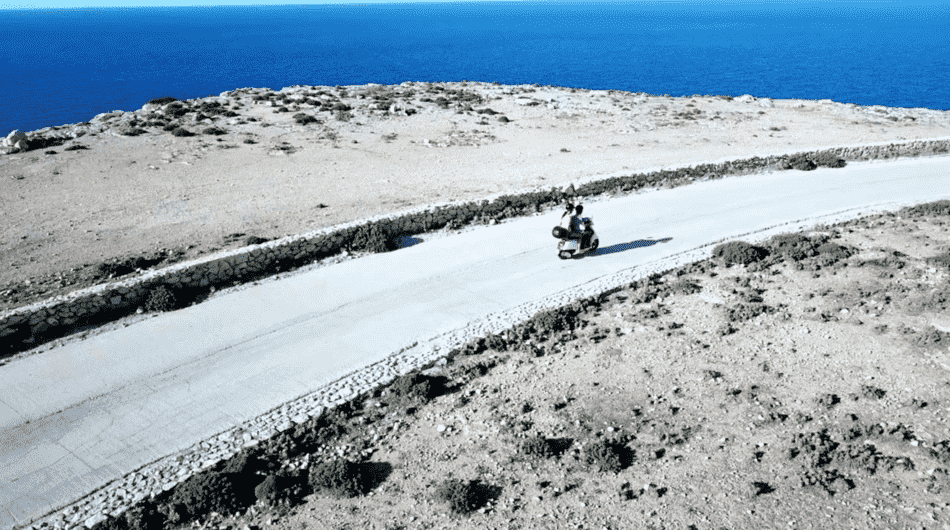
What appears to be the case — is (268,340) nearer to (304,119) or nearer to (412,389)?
(412,389)

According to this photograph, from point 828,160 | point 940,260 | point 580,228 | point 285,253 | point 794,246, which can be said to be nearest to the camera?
point 940,260

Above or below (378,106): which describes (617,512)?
below

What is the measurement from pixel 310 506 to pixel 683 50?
156 meters

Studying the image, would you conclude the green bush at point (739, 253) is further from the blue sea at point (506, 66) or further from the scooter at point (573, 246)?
the blue sea at point (506, 66)

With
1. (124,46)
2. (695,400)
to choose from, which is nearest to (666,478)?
(695,400)

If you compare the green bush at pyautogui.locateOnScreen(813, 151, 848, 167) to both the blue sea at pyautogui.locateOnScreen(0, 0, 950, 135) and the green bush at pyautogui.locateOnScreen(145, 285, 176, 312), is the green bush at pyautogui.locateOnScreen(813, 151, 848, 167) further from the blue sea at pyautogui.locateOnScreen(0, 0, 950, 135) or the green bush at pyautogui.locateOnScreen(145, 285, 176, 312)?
the blue sea at pyautogui.locateOnScreen(0, 0, 950, 135)

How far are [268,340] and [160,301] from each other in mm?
3216

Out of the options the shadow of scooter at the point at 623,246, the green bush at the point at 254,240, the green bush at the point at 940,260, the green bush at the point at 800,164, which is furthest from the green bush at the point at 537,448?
the green bush at the point at 800,164

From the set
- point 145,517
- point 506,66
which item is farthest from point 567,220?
point 506,66

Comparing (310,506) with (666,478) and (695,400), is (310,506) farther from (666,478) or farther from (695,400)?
(695,400)

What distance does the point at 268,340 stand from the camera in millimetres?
12633

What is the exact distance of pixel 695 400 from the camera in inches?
420

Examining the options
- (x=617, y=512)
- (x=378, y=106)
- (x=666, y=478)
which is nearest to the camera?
(x=617, y=512)

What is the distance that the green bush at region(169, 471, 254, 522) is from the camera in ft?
27.9
